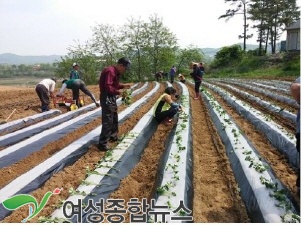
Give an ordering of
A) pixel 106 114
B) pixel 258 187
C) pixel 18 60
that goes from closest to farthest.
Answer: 1. pixel 258 187
2. pixel 106 114
3. pixel 18 60

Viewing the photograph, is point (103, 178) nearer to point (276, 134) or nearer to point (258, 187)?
point (258, 187)

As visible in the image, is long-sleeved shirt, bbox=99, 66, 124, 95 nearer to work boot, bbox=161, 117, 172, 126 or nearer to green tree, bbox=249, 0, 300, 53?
work boot, bbox=161, 117, 172, 126

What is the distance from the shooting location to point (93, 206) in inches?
132

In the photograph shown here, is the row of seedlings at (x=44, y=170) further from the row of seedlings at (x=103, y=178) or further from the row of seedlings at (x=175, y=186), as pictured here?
the row of seedlings at (x=175, y=186)

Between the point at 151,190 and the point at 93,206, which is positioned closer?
the point at 93,206

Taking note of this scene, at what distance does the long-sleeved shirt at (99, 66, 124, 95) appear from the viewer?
5.34 meters

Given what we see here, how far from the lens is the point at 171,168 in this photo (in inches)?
175

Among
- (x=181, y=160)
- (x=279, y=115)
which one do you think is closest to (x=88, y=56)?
(x=279, y=115)

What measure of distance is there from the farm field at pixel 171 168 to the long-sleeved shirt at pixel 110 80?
100cm

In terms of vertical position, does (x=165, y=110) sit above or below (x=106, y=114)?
below

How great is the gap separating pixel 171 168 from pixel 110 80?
1851 mm

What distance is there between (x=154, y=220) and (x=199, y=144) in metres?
3.26

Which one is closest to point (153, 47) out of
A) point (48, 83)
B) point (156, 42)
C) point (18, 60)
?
point (156, 42)

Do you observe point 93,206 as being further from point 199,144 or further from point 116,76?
point 199,144
